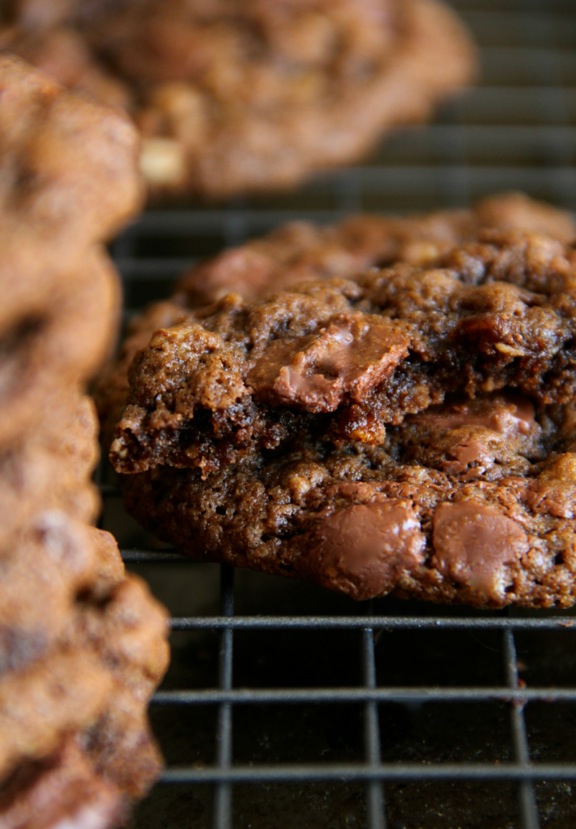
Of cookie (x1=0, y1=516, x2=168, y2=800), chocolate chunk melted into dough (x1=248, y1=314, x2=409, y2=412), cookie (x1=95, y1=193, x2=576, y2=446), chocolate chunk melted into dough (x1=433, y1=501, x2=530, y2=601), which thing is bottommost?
cookie (x1=0, y1=516, x2=168, y2=800)

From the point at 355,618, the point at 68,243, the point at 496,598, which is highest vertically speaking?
the point at 68,243

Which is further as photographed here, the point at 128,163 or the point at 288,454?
the point at 288,454

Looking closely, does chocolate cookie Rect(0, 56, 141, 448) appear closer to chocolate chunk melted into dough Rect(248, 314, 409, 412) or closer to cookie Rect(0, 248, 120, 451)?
cookie Rect(0, 248, 120, 451)

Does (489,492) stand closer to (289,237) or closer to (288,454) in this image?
(288,454)

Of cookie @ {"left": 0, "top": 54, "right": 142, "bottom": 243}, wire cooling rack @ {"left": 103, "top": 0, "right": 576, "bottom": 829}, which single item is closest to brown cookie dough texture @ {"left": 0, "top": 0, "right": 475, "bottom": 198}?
wire cooling rack @ {"left": 103, "top": 0, "right": 576, "bottom": 829}

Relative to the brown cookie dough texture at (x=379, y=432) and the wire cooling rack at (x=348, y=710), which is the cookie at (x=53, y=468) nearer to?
the brown cookie dough texture at (x=379, y=432)

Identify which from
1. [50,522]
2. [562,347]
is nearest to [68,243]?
[50,522]
